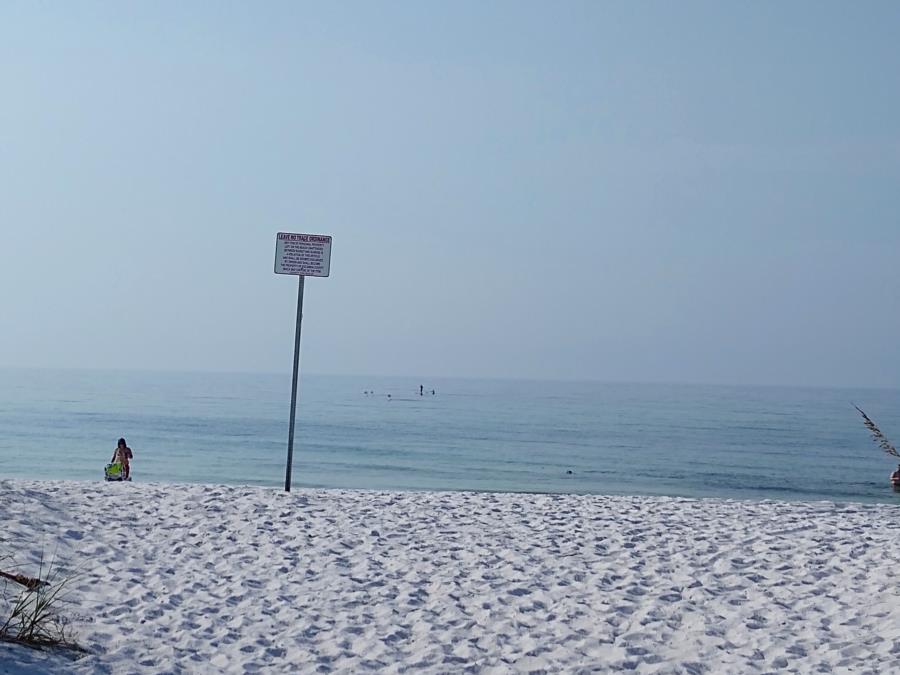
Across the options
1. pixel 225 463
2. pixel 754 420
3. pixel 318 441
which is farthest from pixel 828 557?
pixel 754 420

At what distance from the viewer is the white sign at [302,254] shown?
38.4ft

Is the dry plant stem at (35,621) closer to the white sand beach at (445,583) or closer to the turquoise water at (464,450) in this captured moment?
the white sand beach at (445,583)

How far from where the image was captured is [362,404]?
9038cm

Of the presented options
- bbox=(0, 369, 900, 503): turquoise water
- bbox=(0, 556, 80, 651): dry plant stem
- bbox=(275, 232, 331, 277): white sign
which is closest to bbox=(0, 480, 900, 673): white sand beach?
bbox=(0, 556, 80, 651): dry plant stem

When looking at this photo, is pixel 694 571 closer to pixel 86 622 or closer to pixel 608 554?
pixel 608 554

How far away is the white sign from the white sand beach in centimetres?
269

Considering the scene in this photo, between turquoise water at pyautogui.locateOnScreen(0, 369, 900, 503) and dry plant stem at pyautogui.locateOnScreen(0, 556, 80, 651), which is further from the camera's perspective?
turquoise water at pyautogui.locateOnScreen(0, 369, 900, 503)

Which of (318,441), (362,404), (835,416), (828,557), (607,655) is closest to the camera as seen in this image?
(607,655)

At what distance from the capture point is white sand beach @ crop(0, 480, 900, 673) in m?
6.01

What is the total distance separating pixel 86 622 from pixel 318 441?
41520 mm

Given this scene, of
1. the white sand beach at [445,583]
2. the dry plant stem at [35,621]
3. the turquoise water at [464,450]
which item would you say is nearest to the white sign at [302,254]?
the white sand beach at [445,583]

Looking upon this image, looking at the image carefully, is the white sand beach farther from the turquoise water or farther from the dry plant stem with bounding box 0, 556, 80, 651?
the turquoise water

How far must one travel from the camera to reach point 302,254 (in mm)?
11719

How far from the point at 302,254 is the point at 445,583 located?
17.7 ft
